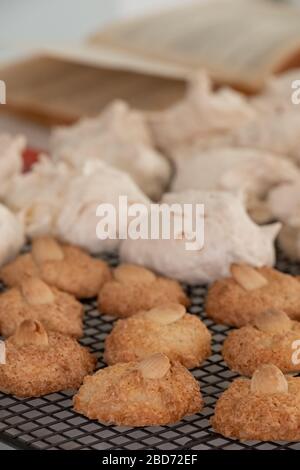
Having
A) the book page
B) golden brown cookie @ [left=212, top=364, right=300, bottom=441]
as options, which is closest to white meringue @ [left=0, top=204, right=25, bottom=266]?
golden brown cookie @ [left=212, top=364, right=300, bottom=441]

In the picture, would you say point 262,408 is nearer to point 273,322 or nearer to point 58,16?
point 273,322

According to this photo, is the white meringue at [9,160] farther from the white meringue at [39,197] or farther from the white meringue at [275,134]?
the white meringue at [275,134]

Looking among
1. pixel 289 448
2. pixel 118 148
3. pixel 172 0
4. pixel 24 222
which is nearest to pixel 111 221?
pixel 24 222

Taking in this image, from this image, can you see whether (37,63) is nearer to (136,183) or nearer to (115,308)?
(136,183)

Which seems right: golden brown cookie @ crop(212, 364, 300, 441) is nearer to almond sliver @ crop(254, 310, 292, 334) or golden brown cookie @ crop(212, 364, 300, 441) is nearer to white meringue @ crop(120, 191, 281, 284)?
almond sliver @ crop(254, 310, 292, 334)

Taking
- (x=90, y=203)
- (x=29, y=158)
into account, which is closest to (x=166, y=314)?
(x=90, y=203)

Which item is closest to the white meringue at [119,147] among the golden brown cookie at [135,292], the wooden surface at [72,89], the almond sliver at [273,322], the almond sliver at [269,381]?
the golden brown cookie at [135,292]
